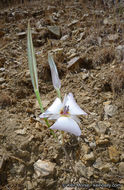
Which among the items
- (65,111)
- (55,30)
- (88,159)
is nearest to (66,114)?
(65,111)

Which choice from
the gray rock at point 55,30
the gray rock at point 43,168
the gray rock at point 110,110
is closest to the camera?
the gray rock at point 43,168

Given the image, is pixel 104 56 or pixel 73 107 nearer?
pixel 73 107

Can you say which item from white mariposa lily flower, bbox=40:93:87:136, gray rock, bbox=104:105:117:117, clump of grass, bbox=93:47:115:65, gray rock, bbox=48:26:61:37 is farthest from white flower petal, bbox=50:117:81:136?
gray rock, bbox=48:26:61:37

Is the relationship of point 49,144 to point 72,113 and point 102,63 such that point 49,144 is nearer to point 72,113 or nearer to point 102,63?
point 72,113

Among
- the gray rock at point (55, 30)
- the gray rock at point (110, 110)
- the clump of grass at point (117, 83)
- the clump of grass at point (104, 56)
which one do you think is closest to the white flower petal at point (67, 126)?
the gray rock at point (110, 110)

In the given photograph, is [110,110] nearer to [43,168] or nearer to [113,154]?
[113,154]

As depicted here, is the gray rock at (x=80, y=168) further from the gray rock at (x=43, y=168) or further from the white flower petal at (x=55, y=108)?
the white flower petal at (x=55, y=108)
